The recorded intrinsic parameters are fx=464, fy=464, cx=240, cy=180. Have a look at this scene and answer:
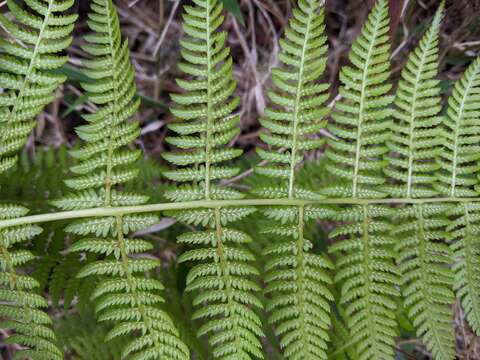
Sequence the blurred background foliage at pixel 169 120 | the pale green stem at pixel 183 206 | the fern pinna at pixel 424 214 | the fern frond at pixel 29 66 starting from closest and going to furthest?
the fern frond at pixel 29 66
the pale green stem at pixel 183 206
the fern pinna at pixel 424 214
the blurred background foliage at pixel 169 120

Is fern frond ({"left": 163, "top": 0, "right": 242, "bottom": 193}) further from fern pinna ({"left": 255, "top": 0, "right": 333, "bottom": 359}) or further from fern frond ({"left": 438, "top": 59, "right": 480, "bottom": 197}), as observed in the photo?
fern frond ({"left": 438, "top": 59, "right": 480, "bottom": 197})

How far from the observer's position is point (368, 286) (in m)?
1.91

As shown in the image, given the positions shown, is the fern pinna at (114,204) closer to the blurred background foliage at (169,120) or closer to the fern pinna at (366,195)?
the blurred background foliage at (169,120)

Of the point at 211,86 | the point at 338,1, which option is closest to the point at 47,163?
the point at 211,86

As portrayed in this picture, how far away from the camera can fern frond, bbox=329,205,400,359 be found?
188cm

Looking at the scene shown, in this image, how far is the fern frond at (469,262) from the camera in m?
1.95

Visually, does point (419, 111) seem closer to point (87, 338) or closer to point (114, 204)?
point (114, 204)

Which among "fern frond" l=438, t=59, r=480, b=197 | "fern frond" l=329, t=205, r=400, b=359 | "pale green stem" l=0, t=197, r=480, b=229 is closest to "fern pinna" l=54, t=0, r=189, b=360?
"pale green stem" l=0, t=197, r=480, b=229

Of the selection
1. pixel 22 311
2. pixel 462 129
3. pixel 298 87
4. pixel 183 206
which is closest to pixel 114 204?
pixel 183 206

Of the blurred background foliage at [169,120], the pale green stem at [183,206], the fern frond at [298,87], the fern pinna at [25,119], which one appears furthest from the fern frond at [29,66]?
the fern frond at [298,87]

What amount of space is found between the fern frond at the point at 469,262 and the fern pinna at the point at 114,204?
46.3 inches

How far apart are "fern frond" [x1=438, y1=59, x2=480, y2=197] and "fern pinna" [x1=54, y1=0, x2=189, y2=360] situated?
4.24ft

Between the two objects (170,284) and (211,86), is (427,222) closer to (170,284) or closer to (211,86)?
(211,86)

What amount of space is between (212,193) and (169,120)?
157 cm
